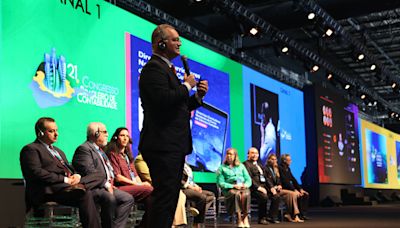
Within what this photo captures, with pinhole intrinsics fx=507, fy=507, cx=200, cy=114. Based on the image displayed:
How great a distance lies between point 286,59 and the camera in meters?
13.8

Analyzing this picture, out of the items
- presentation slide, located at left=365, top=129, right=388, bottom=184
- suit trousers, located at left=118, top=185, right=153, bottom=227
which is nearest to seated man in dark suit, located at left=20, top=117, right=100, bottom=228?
suit trousers, located at left=118, top=185, right=153, bottom=227

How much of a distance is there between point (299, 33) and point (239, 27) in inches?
193

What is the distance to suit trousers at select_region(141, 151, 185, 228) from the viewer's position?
2037mm

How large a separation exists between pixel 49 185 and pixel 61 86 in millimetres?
1645

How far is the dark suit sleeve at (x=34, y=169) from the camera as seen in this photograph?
3.64m

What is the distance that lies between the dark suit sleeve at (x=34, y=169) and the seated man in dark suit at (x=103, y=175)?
0.42 metres

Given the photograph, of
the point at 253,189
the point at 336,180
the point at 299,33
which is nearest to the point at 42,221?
the point at 253,189

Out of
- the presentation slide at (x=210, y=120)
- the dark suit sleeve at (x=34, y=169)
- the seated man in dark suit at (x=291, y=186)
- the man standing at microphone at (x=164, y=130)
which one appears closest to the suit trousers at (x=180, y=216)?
the dark suit sleeve at (x=34, y=169)

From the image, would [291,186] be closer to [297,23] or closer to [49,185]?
[297,23]

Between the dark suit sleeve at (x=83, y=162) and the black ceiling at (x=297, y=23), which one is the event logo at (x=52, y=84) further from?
the black ceiling at (x=297, y=23)

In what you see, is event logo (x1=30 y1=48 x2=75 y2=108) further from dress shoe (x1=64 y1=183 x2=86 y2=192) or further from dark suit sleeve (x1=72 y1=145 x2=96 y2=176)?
dress shoe (x1=64 y1=183 x2=86 y2=192)

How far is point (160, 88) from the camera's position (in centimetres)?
208

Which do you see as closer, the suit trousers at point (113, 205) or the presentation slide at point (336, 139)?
the suit trousers at point (113, 205)

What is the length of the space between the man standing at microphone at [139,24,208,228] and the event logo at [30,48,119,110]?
2.96m
